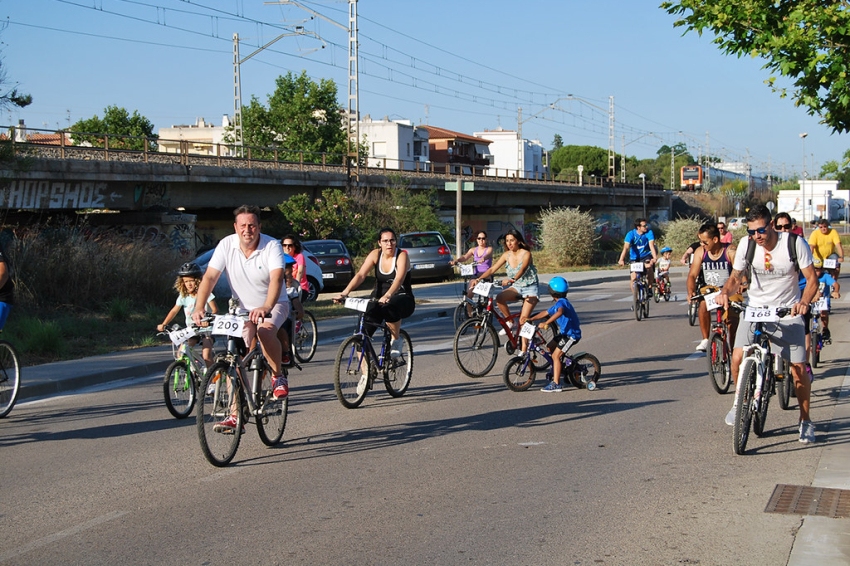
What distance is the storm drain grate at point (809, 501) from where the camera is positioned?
19.2 feet

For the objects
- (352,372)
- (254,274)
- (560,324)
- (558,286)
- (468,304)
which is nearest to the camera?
(254,274)

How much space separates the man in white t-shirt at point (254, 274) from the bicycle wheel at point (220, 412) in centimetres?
38

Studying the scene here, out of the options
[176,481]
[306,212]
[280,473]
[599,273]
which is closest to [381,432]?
[280,473]

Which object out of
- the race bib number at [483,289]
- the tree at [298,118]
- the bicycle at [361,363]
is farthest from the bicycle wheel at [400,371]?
the tree at [298,118]

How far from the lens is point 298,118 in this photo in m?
84.5

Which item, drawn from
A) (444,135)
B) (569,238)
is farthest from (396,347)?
(444,135)

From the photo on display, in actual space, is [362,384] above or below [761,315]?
below

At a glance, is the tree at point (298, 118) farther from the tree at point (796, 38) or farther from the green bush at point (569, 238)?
the tree at point (796, 38)

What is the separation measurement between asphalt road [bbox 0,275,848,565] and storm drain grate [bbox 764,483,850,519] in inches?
4.7

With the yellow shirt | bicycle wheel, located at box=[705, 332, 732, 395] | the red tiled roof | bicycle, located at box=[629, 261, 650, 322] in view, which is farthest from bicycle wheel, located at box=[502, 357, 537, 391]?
the red tiled roof

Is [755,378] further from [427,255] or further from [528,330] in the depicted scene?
[427,255]

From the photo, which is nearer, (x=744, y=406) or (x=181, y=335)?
(x=744, y=406)

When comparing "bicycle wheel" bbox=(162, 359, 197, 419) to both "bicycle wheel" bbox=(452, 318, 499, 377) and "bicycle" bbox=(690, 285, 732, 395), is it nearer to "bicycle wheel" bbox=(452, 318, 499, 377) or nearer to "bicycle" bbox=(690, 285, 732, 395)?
"bicycle wheel" bbox=(452, 318, 499, 377)

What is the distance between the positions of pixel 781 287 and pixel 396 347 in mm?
4001
